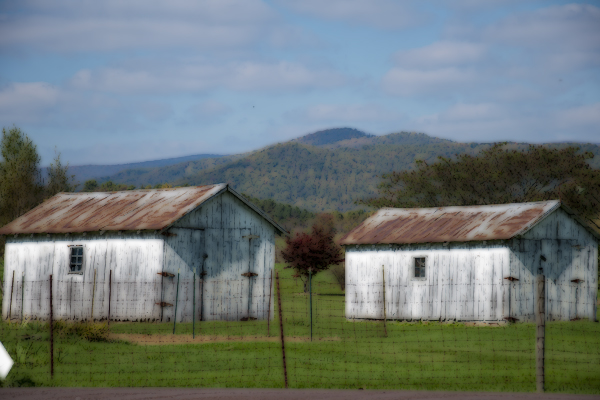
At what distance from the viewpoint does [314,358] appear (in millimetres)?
18766

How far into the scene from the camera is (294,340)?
22812mm

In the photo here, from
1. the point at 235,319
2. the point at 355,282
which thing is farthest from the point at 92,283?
the point at 355,282

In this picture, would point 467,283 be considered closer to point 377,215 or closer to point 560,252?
point 560,252

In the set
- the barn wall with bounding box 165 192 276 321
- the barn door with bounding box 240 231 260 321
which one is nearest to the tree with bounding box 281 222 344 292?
the barn wall with bounding box 165 192 276 321

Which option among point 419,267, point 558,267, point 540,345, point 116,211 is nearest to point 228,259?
point 116,211

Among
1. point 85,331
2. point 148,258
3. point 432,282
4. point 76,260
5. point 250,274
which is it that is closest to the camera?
point 85,331

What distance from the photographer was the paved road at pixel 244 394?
13.0 m

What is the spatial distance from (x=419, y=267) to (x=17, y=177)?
39019mm

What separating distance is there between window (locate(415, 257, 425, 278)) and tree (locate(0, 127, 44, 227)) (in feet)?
122

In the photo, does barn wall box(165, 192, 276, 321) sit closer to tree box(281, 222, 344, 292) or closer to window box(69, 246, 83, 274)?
window box(69, 246, 83, 274)

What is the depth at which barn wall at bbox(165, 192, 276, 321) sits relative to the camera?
31.0 meters

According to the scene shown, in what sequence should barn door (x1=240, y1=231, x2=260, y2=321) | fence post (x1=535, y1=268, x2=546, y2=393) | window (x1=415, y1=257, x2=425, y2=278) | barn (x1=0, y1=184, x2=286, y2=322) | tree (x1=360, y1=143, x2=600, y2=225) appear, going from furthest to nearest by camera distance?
tree (x1=360, y1=143, x2=600, y2=225), barn door (x1=240, y1=231, x2=260, y2=321), window (x1=415, y1=257, x2=425, y2=278), barn (x1=0, y1=184, x2=286, y2=322), fence post (x1=535, y1=268, x2=546, y2=393)

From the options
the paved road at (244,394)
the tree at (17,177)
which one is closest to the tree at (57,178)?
the tree at (17,177)

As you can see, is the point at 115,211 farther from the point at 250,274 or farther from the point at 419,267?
the point at 419,267
